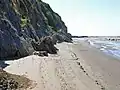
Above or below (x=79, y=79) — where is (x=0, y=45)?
above

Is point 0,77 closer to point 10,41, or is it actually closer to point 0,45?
point 0,45

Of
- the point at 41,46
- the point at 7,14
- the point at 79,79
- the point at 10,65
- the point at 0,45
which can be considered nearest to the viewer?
the point at 79,79

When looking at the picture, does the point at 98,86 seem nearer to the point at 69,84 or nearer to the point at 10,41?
the point at 69,84

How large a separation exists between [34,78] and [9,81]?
2971 millimetres

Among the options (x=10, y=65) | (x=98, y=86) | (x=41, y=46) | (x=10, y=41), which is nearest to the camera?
(x=98, y=86)

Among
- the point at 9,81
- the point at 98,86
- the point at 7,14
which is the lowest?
the point at 98,86

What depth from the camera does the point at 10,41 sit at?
22250mm

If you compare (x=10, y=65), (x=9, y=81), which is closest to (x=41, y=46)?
(x=10, y=65)

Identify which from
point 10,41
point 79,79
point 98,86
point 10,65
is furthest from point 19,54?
point 98,86

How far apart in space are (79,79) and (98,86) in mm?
1669

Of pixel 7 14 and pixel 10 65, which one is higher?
pixel 7 14

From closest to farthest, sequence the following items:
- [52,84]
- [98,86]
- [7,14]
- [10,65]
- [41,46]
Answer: [52,84]
[98,86]
[10,65]
[7,14]
[41,46]

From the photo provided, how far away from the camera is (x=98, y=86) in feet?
46.9

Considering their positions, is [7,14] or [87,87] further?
[7,14]
